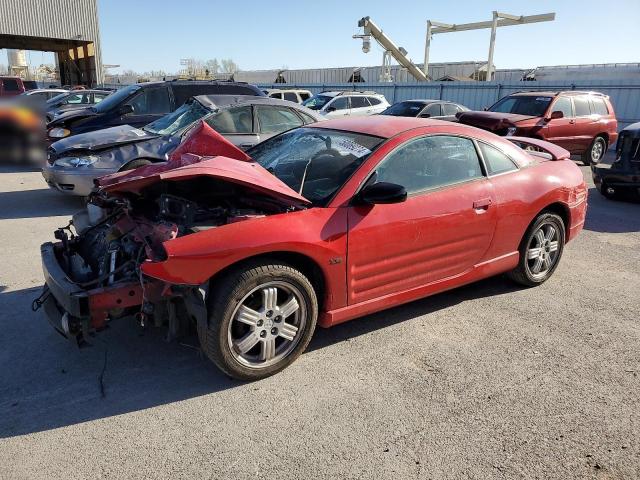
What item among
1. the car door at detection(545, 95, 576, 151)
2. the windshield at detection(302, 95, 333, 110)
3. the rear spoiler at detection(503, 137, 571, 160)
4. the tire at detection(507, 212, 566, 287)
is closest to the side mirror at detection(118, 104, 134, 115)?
the rear spoiler at detection(503, 137, 571, 160)

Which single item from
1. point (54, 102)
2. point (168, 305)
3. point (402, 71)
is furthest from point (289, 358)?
point (402, 71)

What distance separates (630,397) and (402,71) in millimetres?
40212

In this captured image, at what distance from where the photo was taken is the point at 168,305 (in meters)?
3.05

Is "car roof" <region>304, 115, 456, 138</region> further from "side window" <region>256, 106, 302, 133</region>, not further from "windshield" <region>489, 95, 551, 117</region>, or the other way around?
"windshield" <region>489, 95, 551, 117</region>

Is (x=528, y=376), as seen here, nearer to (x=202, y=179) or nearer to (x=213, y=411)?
(x=213, y=411)

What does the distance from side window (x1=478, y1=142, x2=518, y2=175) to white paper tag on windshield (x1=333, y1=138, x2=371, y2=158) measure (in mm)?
1187

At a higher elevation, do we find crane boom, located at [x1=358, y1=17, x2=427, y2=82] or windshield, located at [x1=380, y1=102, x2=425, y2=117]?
crane boom, located at [x1=358, y1=17, x2=427, y2=82]

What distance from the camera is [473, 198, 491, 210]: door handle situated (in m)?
3.96

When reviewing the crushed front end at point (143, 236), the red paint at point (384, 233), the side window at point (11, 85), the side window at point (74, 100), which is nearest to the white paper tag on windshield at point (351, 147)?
the red paint at point (384, 233)

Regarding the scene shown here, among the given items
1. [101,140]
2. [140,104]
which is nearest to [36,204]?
[101,140]

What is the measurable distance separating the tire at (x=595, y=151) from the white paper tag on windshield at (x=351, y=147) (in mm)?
11032

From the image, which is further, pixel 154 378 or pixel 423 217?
pixel 423 217

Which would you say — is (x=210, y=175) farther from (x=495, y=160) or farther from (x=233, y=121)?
(x=233, y=121)

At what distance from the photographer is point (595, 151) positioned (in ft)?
42.2
